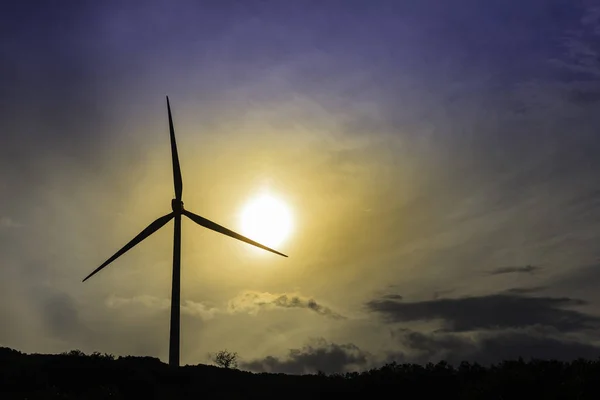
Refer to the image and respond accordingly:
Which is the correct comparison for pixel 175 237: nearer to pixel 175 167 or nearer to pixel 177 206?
pixel 177 206

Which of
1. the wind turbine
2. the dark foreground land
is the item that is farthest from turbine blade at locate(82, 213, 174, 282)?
the dark foreground land

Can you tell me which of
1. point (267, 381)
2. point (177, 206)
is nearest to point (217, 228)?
point (177, 206)

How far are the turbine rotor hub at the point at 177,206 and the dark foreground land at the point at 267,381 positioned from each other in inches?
796

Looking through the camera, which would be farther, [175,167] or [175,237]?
[175,167]

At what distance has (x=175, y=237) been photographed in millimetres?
97438

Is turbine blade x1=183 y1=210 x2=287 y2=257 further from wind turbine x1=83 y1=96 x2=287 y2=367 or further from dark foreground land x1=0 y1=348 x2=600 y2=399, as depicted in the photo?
dark foreground land x1=0 y1=348 x2=600 y2=399

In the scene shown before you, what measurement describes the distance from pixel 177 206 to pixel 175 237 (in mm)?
4920

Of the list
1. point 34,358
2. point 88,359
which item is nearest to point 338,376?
point 88,359

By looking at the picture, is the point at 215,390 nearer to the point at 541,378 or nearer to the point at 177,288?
the point at 177,288

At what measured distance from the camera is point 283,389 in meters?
89.1

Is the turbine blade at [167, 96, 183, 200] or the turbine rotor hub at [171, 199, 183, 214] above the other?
the turbine blade at [167, 96, 183, 200]

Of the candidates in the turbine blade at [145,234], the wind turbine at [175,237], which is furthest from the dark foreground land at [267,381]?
the turbine blade at [145,234]

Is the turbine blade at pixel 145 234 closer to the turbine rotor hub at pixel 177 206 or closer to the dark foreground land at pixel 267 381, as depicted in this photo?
the turbine rotor hub at pixel 177 206

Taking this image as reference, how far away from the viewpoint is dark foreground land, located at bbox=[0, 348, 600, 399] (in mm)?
80812
